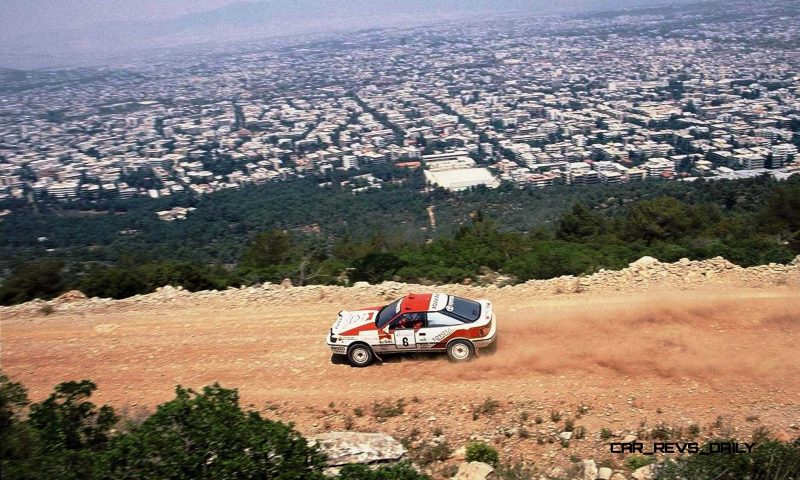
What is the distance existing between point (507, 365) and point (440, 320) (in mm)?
1436

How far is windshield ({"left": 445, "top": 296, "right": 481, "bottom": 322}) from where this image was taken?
10645 millimetres

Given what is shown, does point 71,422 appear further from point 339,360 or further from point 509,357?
point 509,357

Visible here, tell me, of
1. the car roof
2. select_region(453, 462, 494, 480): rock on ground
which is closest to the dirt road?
select_region(453, 462, 494, 480): rock on ground

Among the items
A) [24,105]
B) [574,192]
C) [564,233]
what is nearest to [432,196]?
[574,192]

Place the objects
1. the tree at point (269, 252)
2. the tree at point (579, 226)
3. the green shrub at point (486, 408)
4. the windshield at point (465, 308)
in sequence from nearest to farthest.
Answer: the green shrub at point (486, 408) < the windshield at point (465, 308) < the tree at point (269, 252) < the tree at point (579, 226)

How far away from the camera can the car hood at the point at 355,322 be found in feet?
35.4

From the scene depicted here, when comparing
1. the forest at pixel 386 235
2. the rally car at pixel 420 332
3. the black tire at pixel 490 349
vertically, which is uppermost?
the rally car at pixel 420 332

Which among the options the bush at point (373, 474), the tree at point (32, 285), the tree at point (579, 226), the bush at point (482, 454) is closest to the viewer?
the bush at point (373, 474)

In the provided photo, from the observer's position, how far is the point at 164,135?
8212 cm

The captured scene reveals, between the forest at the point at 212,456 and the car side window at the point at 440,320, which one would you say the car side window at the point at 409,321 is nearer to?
the car side window at the point at 440,320

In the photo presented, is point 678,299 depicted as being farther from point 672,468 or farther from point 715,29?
point 715,29

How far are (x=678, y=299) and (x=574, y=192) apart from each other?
3918 cm

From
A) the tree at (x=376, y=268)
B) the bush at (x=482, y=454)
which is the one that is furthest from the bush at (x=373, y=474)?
the tree at (x=376, y=268)

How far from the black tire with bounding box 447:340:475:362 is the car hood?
1445 millimetres
